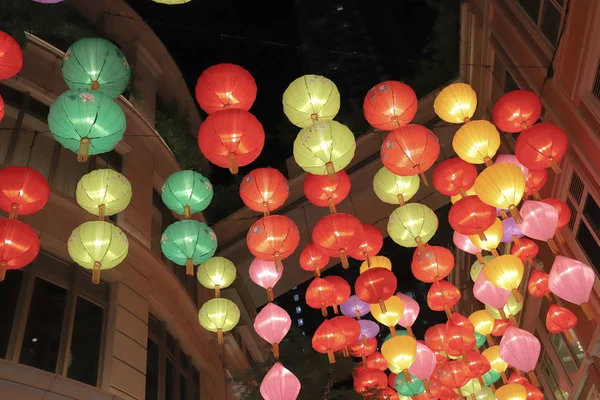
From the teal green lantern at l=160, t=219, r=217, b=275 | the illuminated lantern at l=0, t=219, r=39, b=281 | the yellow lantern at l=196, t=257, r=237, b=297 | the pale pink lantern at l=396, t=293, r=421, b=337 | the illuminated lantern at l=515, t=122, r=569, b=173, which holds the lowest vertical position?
the pale pink lantern at l=396, t=293, r=421, b=337

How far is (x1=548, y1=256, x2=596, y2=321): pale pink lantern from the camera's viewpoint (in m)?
8.45

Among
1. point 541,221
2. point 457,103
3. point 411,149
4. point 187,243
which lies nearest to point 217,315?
point 187,243

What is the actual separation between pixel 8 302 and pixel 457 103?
22.3ft

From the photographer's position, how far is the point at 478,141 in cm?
806

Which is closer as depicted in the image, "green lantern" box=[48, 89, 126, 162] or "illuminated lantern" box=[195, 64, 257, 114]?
"green lantern" box=[48, 89, 126, 162]

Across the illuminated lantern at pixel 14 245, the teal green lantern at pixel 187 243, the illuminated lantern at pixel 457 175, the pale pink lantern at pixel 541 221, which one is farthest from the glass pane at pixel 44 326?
the pale pink lantern at pixel 541 221

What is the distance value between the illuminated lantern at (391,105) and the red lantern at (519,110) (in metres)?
1.62

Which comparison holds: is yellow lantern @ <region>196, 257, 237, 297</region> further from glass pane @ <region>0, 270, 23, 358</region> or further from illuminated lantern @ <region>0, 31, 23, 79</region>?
illuminated lantern @ <region>0, 31, 23, 79</region>

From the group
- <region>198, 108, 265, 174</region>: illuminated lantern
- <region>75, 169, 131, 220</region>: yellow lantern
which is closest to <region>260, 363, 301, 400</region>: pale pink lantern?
<region>198, 108, 265, 174</region>: illuminated lantern

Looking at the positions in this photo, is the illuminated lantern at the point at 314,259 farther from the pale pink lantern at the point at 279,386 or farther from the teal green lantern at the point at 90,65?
the teal green lantern at the point at 90,65

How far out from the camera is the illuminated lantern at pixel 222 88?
7.32m

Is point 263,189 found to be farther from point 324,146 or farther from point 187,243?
point 187,243

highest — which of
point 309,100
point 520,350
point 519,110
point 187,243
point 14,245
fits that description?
point 519,110

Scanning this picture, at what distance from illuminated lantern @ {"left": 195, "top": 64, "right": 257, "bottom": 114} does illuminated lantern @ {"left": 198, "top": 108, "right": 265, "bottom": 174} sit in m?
0.37
